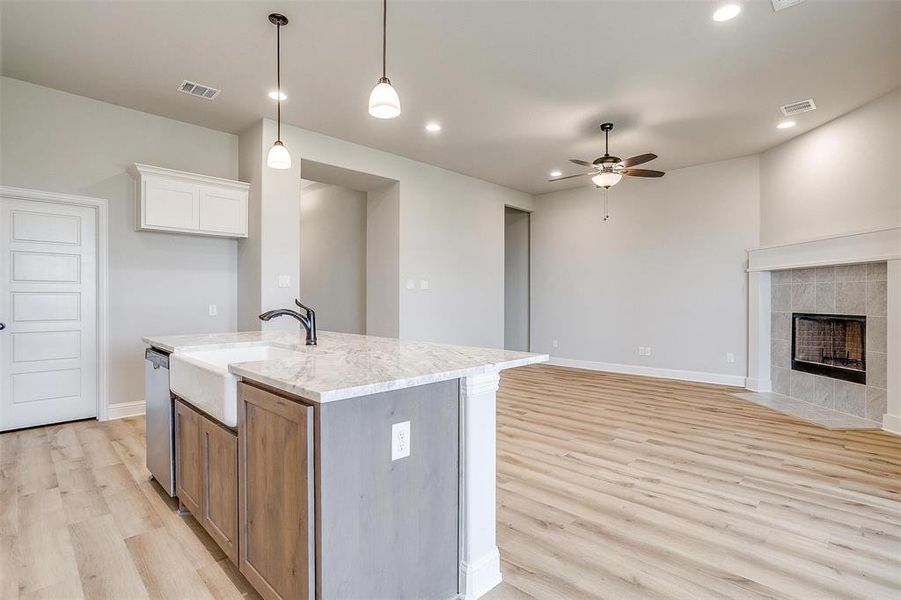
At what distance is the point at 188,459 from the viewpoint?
2172 mm

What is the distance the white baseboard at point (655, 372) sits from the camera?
5.85 meters

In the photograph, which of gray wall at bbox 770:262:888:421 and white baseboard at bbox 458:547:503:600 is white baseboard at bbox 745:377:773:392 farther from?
white baseboard at bbox 458:547:503:600

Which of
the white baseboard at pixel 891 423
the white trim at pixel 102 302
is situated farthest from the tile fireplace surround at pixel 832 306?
the white trim at pixel 102 302

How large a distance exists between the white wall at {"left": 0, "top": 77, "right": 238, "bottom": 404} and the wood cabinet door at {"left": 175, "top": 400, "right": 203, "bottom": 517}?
2620 millimetres

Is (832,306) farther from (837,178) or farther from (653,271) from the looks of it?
(653,271)

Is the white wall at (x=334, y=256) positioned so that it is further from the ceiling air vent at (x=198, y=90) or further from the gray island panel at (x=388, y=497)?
the gray island panel at (x=388, y=497)

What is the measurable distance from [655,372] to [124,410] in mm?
6520

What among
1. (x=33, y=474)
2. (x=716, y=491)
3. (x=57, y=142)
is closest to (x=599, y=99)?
(x=716, y=491)

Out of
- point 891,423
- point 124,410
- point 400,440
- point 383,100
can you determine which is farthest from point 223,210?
point 891,423

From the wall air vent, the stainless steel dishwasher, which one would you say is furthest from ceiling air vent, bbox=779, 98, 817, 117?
the stainless steel dishwasher

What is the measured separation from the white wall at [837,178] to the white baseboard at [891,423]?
1714mm

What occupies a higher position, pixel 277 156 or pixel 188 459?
pixel 277 156

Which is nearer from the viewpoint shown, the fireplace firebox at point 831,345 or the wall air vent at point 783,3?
the wall air vent at point 783,3

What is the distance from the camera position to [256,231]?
4.53 meters
